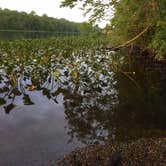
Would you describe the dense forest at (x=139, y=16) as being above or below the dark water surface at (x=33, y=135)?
above

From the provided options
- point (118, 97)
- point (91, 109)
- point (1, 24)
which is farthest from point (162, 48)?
point (1, 24)

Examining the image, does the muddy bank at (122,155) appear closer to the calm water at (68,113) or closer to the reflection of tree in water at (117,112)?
the calm water at (68,113)

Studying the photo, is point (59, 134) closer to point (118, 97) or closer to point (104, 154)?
point (104, 154)

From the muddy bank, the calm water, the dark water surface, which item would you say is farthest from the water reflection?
the muddy bank

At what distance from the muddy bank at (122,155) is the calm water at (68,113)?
0.65 m

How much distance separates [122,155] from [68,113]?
4.54m

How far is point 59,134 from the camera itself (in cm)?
867

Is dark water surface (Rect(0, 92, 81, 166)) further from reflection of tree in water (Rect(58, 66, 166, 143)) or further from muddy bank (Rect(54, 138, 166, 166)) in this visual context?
muddy bank (Rect(54, 138, 166, 166))

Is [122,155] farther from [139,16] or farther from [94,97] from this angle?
[139,16]

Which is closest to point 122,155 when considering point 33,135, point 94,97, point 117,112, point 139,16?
point 33,135

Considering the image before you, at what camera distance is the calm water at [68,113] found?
7.77 meters

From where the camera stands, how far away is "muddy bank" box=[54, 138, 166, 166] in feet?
19.8

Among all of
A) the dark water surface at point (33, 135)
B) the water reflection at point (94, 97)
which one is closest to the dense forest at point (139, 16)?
the water reflection at point (94, 97)

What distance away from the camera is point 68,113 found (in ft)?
34.9
